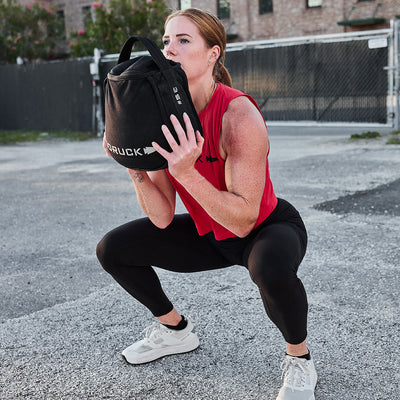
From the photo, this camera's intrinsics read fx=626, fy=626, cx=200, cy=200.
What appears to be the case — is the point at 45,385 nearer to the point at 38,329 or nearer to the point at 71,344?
the point at 71,344

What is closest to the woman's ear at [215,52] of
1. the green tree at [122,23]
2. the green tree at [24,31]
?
the green tree at [122,23]

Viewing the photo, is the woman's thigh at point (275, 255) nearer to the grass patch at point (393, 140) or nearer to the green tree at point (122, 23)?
the grass patch at point (393, 140)

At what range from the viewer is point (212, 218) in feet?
8.32

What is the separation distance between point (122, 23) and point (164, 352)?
59.2 feet

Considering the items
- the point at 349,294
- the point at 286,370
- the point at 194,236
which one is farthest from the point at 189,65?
the point at 349,294

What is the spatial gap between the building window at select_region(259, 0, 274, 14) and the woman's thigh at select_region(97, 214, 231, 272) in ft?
95.0

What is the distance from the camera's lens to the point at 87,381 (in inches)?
107

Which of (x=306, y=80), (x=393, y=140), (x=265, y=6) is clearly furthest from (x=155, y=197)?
(x=265, y=6)

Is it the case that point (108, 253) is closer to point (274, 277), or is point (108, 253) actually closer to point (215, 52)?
point (274, 277)

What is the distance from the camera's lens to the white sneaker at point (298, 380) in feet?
8.00

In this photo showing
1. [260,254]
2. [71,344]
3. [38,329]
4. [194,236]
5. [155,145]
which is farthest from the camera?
[38,329]

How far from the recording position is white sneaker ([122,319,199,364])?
288cm

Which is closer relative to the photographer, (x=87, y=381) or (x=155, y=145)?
(x=155, y=145)

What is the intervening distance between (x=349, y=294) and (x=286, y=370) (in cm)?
129
